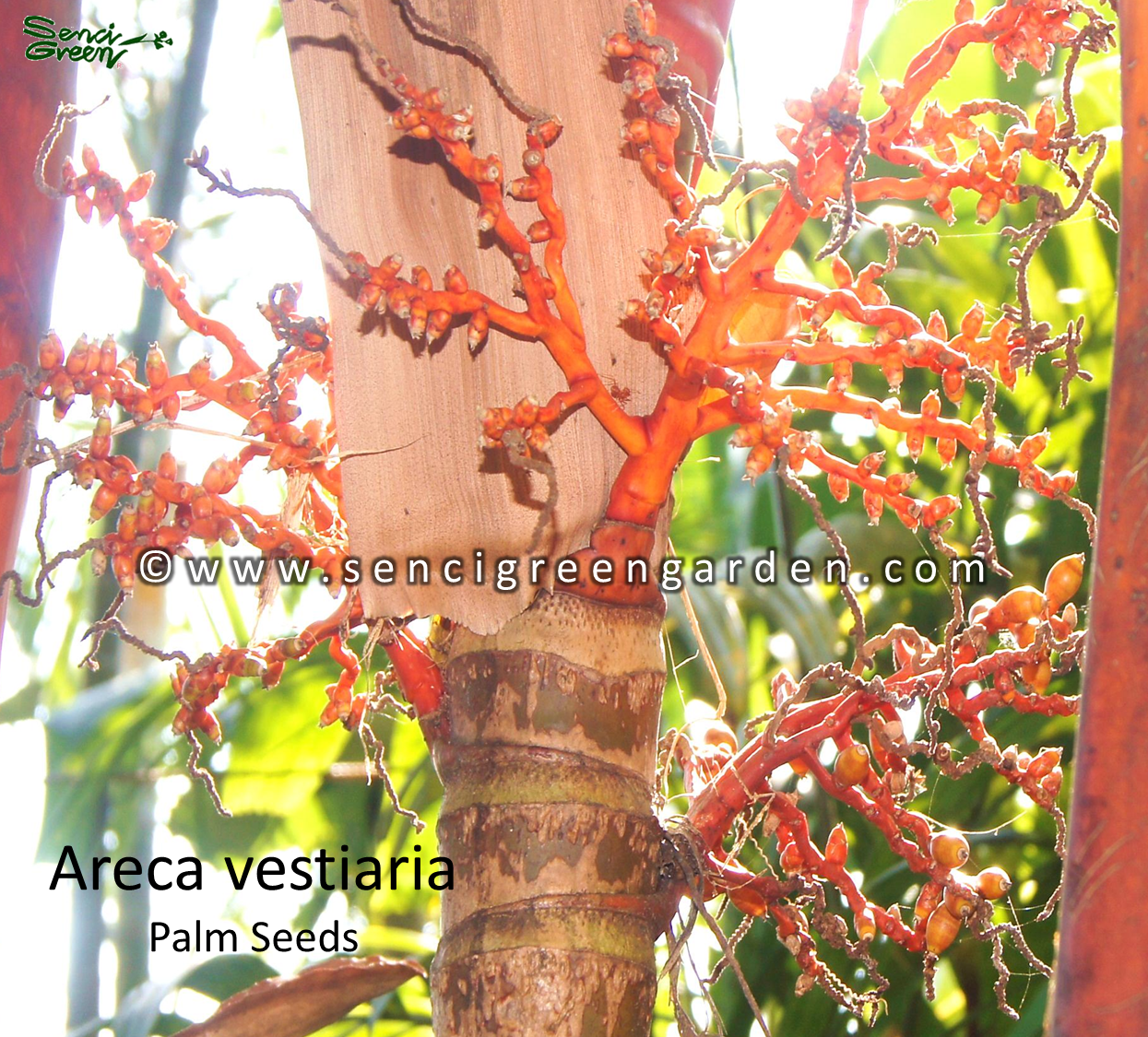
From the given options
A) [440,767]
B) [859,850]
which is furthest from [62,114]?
[859,850]

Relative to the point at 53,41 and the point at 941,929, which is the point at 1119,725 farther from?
the point at 53,41

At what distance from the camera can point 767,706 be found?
166 centimetres

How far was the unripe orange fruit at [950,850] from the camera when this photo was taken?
59 cm

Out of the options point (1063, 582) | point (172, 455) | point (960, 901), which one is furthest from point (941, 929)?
point (172, 455)

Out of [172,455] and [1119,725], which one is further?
[172,455]

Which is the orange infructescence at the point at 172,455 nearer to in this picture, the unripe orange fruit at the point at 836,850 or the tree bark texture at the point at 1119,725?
the unripe orange fruit at the point at 836,850

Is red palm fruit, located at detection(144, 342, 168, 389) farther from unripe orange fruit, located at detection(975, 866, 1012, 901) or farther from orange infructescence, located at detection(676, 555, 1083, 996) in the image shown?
unripe orange fruit, located at detection(975, 866, 1012, 901)

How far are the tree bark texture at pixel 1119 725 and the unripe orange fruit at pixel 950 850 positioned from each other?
0.28 metres

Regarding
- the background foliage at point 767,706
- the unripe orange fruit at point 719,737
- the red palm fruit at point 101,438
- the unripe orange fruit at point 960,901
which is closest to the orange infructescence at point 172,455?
the red palm fruit at point 101,438

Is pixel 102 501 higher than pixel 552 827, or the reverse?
pixel 102 501

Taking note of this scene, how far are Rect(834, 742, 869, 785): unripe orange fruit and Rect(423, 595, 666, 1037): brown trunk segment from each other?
9cm

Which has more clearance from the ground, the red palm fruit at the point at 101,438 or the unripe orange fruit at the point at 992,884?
the red palm fruit at the point at 101,438

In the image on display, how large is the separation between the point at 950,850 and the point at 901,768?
1.7 inches

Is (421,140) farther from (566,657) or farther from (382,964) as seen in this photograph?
(382,964)
